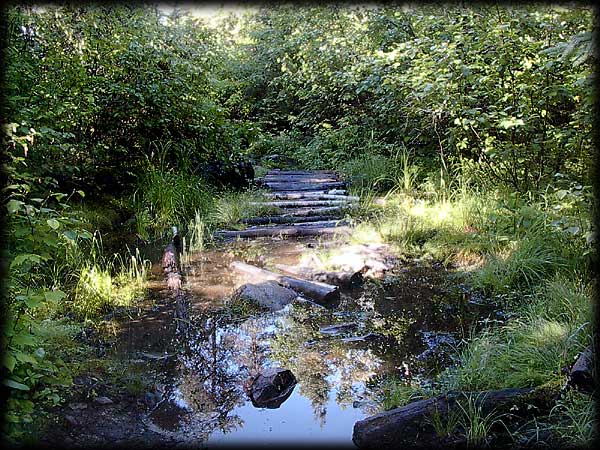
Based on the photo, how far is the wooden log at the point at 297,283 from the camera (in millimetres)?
4770

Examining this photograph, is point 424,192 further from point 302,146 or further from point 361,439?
point 302,146

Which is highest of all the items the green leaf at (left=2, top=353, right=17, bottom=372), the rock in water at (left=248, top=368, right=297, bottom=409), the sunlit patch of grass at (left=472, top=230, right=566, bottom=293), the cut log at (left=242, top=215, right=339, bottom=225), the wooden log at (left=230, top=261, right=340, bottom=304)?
the green leaf at (left=2, top=353, right=17, bottom=372)

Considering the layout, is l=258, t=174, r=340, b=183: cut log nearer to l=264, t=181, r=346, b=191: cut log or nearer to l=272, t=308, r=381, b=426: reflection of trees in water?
l=264, t=181, r=346, b=191: cut log

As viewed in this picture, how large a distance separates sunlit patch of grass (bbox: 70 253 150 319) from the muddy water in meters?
0.26

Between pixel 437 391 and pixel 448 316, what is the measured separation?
4.61ft

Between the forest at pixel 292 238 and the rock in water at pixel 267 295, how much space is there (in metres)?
0.13

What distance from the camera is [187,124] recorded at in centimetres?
809

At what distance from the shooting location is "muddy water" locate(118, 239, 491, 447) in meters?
2.91

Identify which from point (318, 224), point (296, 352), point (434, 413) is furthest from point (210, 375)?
point (318, 224)

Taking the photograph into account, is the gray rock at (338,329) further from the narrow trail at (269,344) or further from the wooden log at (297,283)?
the wooden log at (297,283)

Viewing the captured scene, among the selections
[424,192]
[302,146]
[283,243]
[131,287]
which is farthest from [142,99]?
[302,146]

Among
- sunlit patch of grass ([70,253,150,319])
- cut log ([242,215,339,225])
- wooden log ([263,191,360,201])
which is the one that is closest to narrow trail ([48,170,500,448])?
sunlit patch of grass ([70,253,150,319])

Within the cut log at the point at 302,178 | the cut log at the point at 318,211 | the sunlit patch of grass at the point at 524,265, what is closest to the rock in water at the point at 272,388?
the sunlit patch of grass at the point at 524,265

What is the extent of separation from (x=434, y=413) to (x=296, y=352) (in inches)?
52.5
